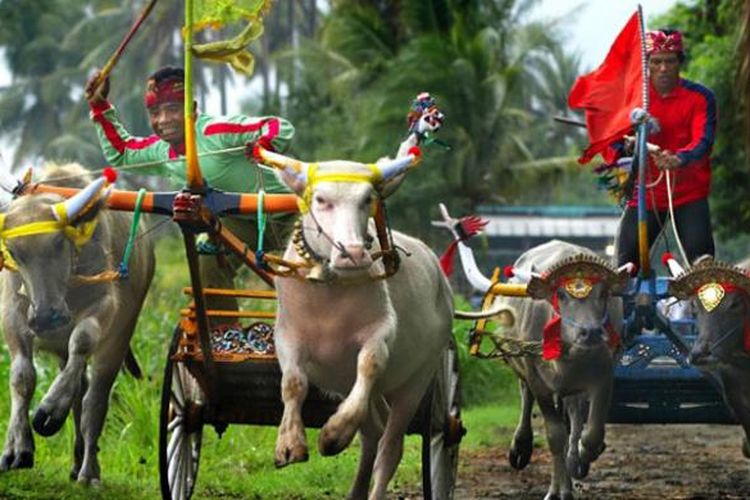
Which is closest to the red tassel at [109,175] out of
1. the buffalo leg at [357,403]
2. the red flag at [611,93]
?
the buffalo leg at [357,403]

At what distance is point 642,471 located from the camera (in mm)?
12156

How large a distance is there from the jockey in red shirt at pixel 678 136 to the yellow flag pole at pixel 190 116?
10.8ft

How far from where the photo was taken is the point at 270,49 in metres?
53.1

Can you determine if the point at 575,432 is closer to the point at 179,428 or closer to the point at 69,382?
the point at 179,428

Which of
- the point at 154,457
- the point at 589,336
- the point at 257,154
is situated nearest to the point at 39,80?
the point at 154,457

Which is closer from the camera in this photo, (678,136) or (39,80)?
(678,136)

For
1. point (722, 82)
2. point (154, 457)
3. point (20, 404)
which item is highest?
point (20, 404)

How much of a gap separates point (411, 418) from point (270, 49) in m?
45.7

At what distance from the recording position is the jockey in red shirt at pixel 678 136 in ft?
32.1

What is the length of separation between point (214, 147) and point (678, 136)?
2.86 meters

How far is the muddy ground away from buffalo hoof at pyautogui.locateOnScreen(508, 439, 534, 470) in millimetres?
179

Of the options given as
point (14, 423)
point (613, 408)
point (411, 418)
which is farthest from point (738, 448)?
point (14, 423)

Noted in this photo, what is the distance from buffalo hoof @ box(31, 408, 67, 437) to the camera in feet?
26.0

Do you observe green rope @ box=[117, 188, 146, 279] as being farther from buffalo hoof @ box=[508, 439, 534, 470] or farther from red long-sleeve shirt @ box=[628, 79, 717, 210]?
buffalo hoof @ box=[508, 439, 534, 470]
